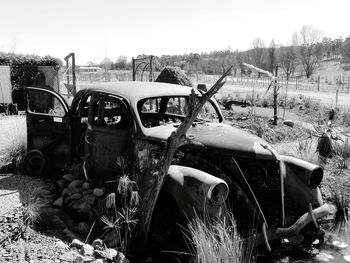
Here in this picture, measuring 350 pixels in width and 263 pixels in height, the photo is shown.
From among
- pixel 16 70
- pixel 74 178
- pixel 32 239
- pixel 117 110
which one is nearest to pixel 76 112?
pixel 117 110

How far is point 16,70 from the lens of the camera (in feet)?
53.8

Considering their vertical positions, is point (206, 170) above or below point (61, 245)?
above

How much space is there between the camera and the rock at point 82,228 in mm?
4844

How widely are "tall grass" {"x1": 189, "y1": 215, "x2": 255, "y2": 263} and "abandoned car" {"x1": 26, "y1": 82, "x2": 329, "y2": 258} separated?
17cm

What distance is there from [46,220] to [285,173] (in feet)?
9.80

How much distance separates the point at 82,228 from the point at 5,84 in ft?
39.8

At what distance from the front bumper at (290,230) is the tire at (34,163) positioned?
3.95 meters

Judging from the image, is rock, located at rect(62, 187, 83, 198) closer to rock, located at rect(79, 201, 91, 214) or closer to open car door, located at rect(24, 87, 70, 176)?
rock, located at rect(79, 201, 91, 214)

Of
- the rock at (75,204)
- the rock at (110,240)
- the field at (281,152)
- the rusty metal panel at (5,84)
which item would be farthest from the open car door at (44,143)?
the rusty metal panel at (5,84)

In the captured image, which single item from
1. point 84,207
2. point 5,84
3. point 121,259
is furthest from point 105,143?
point 5,84

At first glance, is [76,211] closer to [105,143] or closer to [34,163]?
[105,143]

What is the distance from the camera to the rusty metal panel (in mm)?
15414

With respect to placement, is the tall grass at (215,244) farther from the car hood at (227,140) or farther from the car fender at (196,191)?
the car hood at (227,140)

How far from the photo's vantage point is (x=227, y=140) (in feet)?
15.5
